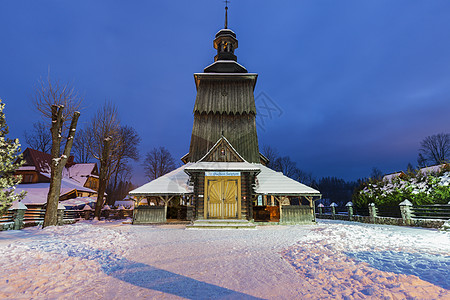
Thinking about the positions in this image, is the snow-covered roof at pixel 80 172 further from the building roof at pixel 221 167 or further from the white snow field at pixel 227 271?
the white snow field at pixel 227 271

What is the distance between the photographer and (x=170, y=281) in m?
4.55

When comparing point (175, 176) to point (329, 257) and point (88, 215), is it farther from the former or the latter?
point (329, 257)

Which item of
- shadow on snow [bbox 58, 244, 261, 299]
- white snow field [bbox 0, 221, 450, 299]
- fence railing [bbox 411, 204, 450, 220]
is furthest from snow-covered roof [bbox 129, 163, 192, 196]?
fence railing [bbox 411, 204, 450, 220]

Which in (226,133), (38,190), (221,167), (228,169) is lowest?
(38,190)

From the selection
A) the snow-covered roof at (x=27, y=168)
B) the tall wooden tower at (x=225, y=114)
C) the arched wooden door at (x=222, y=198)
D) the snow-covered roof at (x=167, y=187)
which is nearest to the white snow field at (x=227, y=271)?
the arched wooden door at (x=222, y=198)

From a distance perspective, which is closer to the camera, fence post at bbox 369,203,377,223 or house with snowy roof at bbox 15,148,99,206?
fence post at bbox 369,203,377,223

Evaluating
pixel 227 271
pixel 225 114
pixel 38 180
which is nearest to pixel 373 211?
pixel 225 114

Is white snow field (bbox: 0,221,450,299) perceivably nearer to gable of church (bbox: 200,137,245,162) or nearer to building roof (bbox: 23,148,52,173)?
gable of church (bbox: 200,137,245,162)

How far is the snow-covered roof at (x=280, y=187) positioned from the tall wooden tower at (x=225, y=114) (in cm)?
255

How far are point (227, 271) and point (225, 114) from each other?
16.3 meters

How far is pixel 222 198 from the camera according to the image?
14.6 metres

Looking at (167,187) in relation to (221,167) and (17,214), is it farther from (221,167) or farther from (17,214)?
(17,214)

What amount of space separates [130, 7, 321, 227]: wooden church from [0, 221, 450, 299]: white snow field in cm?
678

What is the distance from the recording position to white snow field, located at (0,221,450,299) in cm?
395
